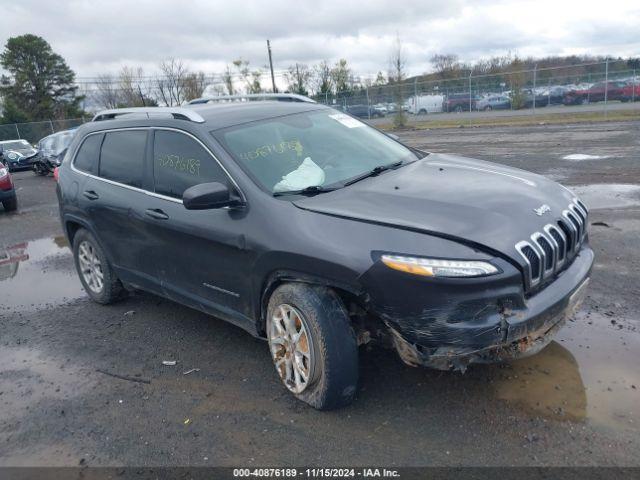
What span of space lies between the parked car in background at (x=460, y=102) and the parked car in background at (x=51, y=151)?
2138 centimetres

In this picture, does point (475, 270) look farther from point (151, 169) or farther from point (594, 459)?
point (151, 169)

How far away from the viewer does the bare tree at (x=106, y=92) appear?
53.1 metres

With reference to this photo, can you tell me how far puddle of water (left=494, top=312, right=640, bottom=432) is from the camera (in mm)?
3182

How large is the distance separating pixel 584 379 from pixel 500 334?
1054mm

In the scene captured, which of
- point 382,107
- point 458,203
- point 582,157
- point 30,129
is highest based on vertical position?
point 30,129

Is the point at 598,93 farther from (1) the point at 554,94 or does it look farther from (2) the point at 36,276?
(2) the point at 36,276

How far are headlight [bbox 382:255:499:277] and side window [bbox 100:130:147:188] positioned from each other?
102 inches

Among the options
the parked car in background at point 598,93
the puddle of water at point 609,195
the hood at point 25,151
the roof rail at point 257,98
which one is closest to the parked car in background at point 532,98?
the parked car in background at point 598,93

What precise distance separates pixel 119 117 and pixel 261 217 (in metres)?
2.46

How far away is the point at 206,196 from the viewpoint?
3447mm

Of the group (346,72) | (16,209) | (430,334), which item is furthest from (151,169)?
(346,72)

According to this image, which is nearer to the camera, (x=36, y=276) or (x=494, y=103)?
(x=36, y=276)

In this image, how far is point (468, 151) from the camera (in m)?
15.4

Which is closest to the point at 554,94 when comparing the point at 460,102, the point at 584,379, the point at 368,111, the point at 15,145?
the point at 460,102
